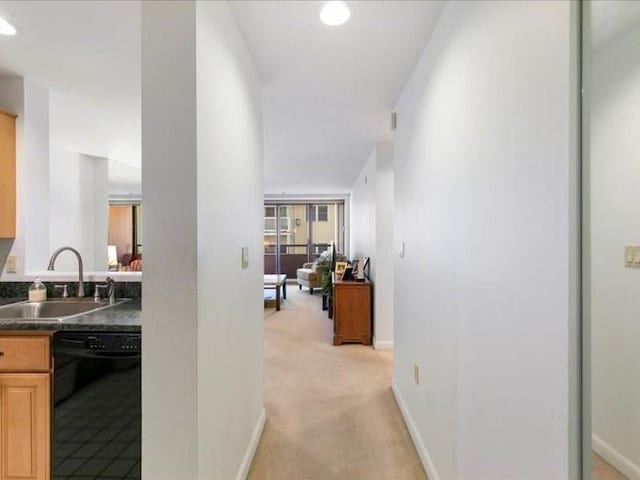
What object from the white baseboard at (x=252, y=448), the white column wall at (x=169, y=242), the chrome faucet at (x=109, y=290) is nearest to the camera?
the white column wall at (x=169, y=242)

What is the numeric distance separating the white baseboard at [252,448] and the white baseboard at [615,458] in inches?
60.9

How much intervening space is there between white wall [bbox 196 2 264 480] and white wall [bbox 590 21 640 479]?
114cm

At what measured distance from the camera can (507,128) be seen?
40.9 inches

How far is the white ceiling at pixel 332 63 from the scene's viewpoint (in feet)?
5.23

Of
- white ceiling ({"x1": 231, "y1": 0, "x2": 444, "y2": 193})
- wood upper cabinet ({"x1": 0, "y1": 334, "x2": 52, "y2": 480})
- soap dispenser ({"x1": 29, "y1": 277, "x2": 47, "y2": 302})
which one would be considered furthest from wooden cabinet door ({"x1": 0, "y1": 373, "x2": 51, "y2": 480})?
white ceiling ({"x1": 231, "y1": 0, "x2": 444, "y2": 193})

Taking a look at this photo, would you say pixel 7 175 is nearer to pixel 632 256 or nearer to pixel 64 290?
pixel 64 290

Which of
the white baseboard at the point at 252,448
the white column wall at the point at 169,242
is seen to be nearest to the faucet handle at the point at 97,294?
the white column wall at the point at 169,242

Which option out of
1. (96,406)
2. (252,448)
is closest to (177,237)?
(96,406)

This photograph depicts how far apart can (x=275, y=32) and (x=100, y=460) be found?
2.19m

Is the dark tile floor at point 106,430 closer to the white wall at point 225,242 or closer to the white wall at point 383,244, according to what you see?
the white wall at point 225,242

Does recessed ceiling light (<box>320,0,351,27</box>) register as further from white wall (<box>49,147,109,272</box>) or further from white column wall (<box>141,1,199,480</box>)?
white wall (<box>49,147,109,272</box>)

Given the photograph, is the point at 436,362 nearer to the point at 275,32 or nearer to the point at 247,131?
the point at 247,131

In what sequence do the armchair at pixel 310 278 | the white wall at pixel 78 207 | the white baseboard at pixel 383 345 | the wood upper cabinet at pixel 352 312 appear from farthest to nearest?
the armchair at pixel 310 278, the wood upper cabinet at pixel 352 312, the white baseboard at pixel 383 345, the white wall at pixel 78 207

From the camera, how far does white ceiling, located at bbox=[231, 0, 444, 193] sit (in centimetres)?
159
